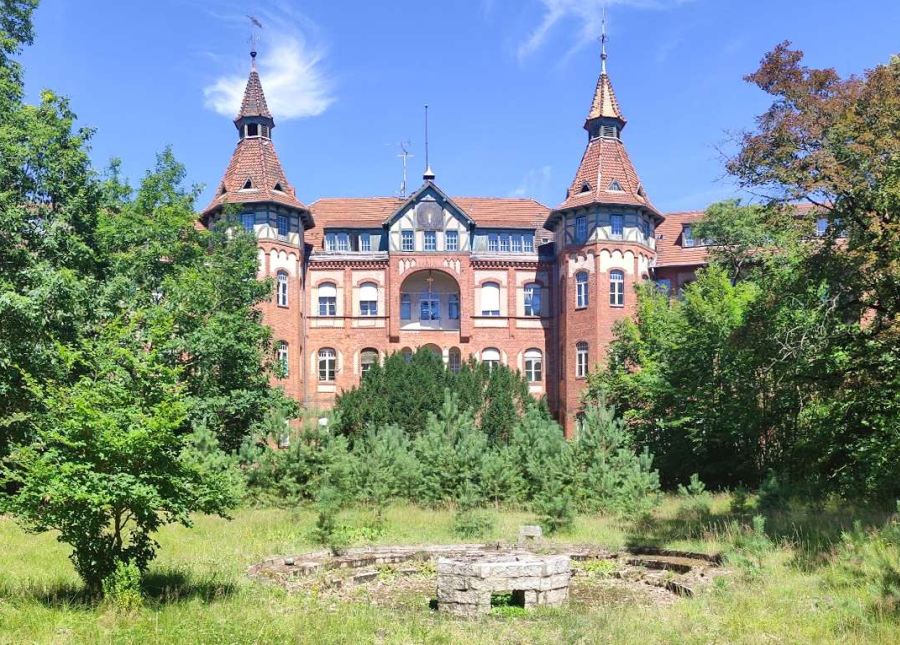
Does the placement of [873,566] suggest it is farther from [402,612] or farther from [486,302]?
[486,302]

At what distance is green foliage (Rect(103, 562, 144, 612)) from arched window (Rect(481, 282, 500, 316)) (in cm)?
3432

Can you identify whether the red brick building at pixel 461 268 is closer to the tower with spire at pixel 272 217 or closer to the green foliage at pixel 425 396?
the tower with spire at pixel 272 217

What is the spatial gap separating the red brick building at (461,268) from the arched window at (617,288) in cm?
6

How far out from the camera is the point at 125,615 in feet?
37.6

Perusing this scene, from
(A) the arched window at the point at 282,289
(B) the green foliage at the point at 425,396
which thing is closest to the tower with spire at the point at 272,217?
Result: (A) the arched window at the point at 282,289

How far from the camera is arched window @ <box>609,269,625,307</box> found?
140ft

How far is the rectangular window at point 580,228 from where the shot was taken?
43344 millimetres

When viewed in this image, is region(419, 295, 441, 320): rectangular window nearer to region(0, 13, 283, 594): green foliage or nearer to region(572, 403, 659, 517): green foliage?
region(0, 13, 283, 594): green foliage

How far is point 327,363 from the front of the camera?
4538 cm

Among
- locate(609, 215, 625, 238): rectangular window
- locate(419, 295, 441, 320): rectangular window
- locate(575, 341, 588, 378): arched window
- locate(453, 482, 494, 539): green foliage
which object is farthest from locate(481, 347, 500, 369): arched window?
locate(453, 482, 494, 539): green foliage

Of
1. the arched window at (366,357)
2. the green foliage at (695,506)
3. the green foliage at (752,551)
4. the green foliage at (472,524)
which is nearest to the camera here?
the green foliage at (752,551)

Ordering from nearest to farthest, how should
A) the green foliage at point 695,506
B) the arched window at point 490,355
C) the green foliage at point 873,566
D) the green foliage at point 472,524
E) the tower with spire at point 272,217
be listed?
the green foliage at point 873,566 → the green foliage at point 472,524 → the green foliage at point 695,506 → the tower with spire at point 272,217 → the arched window at point 490,355

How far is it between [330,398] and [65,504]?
33.6 metres

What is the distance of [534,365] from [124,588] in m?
34.6
